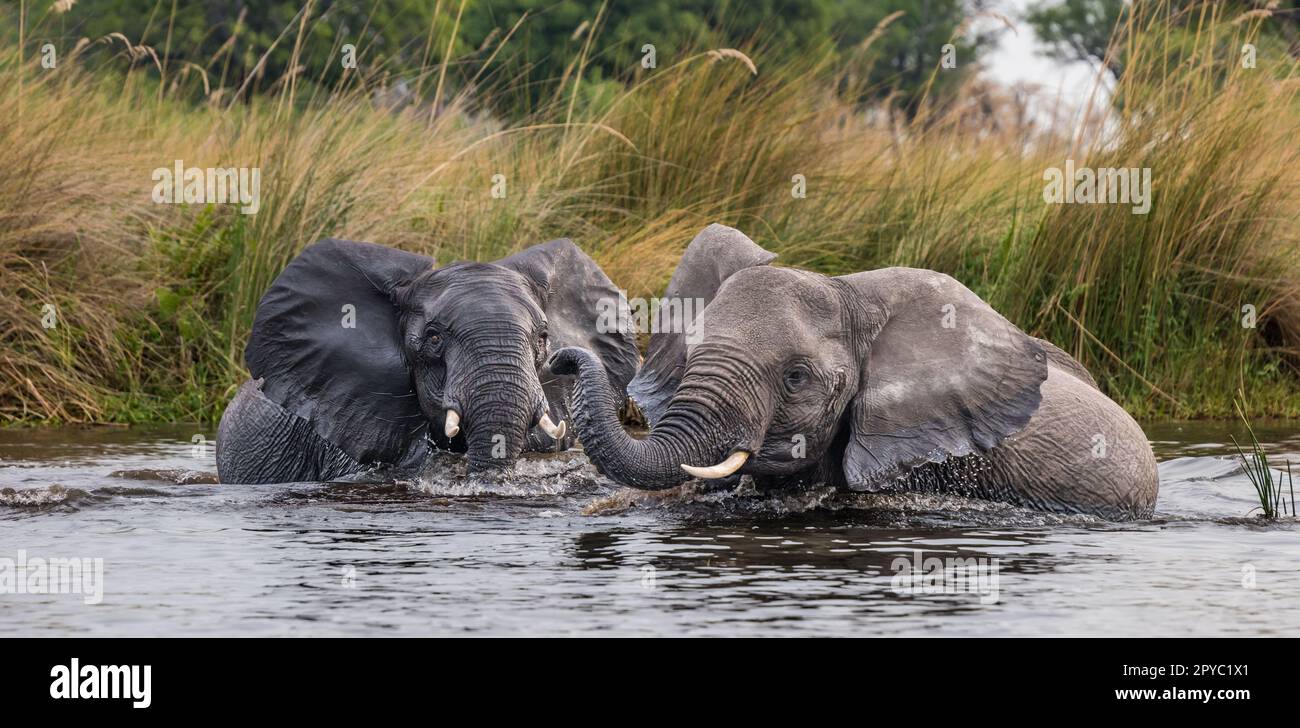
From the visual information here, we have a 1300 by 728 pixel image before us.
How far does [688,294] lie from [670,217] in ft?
17.4

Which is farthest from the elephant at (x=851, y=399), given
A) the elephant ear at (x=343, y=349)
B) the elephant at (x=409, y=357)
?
the elephant ear at (x=343, y=349)

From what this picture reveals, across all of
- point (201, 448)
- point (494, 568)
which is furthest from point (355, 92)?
point (494, 568)

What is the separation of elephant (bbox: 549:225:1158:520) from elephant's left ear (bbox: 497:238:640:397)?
102 cm

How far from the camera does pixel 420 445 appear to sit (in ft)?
29.7

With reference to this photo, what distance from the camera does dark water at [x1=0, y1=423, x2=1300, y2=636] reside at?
6059 mm

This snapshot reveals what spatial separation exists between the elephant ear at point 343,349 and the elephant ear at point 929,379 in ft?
7.21

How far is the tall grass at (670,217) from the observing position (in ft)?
41.0

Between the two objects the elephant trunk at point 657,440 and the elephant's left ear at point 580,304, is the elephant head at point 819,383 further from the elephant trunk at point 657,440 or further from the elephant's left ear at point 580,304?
the elephant's left ear at point 580,304

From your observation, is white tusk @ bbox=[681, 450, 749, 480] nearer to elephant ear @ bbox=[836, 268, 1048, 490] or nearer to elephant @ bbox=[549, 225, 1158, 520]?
elephant @ bbox=[549, 225, 1158, 520]

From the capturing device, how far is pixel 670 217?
44.8ft

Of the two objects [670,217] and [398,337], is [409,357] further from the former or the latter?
[670,217]

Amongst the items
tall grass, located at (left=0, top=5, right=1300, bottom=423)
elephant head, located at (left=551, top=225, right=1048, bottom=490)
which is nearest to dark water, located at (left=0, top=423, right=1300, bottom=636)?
elephant head, located at (left=551, top=225, right=1048, bottom=490)

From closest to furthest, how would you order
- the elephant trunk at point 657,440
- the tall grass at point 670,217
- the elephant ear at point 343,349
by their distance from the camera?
the elephant trunk at point 657,440 → the elephant ear at point 343,349 → the tall grass at point 670,217

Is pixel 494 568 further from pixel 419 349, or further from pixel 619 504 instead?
pixel 419 349
